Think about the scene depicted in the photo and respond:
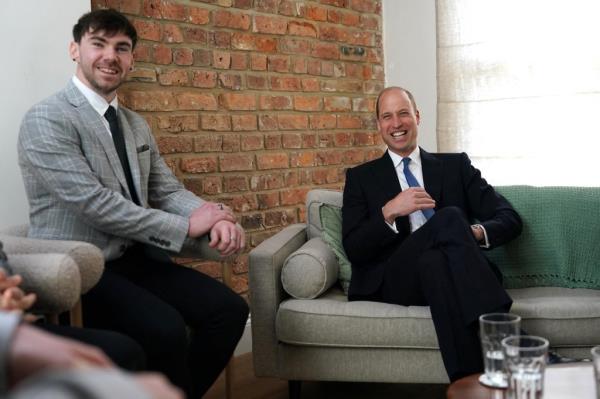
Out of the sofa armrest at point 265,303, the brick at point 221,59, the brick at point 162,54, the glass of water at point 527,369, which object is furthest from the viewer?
the brick at point 221,59

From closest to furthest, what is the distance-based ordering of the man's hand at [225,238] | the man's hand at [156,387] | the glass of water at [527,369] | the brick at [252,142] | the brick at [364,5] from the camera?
the man's hand at [156,387]
the glass of water at [527,369]
the man's hand at [225,238]
the brick at [252,142]
the brick at [364,5]

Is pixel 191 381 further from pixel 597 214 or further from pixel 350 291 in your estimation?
pixel 597 214

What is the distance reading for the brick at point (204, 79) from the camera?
3.24m

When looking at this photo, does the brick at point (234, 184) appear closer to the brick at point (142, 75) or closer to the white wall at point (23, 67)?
the brick at point (142, 75)

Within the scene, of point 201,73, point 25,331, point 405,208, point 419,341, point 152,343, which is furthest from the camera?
point 201,73

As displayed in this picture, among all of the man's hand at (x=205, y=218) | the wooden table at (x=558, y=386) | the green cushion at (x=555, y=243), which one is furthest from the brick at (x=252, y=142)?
the wooden table at (x=558, y=386)

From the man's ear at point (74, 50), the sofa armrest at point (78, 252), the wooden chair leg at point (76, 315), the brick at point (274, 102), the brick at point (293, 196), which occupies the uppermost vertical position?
the man's ear at point (74, 50)

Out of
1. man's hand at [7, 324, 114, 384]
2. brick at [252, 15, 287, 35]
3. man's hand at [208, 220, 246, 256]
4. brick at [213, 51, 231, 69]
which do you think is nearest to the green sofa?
man's hand at [208, 220, 246, 256]

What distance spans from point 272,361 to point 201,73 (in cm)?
131

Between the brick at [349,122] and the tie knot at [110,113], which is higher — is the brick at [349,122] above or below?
below

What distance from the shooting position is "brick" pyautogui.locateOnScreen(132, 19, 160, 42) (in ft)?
9.86

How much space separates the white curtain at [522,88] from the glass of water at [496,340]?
2377 mm

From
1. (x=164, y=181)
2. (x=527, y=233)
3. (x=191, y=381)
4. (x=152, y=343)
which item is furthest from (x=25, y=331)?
(x=527, y=233)

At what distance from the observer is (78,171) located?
7.32 feet
